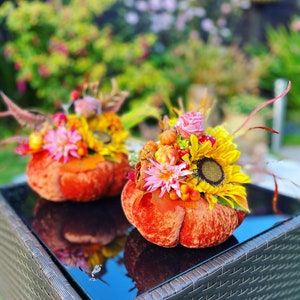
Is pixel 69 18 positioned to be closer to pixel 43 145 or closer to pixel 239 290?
pixel 43 145

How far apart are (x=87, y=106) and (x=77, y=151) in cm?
18

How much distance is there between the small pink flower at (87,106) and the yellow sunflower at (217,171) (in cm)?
52

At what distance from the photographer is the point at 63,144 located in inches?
56.4

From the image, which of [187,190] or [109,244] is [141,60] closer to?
[109,244]

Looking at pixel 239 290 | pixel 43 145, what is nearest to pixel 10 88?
pixel 43 145

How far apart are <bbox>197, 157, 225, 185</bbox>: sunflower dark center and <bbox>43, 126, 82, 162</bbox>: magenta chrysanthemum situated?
52cm

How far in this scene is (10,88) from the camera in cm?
523

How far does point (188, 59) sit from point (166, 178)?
16.0 feet

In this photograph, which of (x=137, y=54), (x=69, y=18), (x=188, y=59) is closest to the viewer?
(x=69, y=18)

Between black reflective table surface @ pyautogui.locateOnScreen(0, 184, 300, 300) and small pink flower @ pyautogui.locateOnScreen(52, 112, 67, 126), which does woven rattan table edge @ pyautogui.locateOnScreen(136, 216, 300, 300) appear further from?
small pink flower @ pyautogui.locateOnScreen(52, 112, 67, 126)

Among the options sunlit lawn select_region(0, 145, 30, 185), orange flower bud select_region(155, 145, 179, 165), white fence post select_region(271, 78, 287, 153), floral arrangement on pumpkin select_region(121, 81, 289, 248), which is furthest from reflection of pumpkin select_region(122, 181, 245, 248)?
white fence post select_region(271, 78, 287, 153)

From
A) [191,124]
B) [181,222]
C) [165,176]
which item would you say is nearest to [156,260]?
[181,222]

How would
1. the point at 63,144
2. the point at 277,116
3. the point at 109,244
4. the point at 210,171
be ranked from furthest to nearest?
1. the point at 277,116
2. the point at 63,144
3. the point at 109,244
4. the point at 210,171

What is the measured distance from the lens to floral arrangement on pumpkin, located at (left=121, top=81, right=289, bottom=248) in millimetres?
1055
